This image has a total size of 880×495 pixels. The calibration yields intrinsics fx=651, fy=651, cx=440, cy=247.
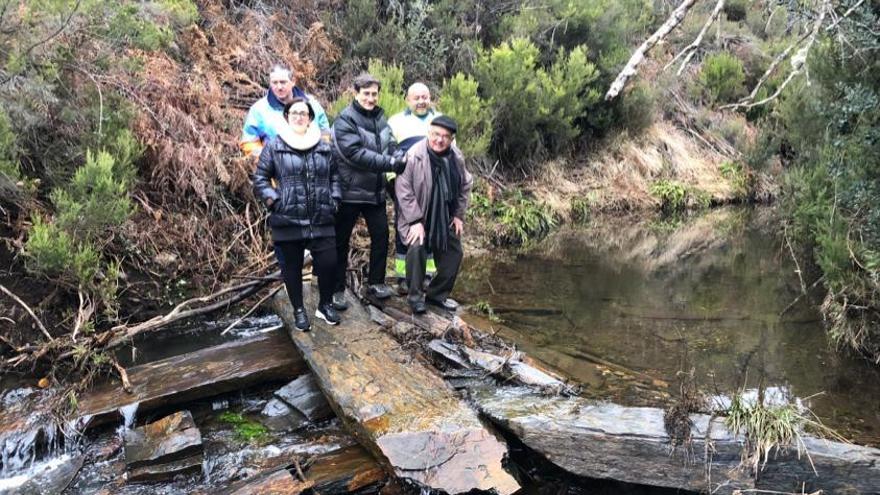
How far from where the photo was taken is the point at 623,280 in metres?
9.17

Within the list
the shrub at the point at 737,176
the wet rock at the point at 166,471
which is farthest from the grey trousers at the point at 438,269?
the shrub at the point at 737,176

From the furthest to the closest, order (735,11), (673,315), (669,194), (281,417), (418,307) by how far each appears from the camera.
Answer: (735,11) < (669,194) < (673,315) < (418,307) < (281,417)

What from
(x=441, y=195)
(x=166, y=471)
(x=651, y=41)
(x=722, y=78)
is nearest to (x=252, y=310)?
(x=441, y=195)

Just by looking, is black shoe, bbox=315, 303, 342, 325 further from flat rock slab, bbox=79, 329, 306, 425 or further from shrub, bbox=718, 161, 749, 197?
shrub, bbox=718, 161, 749, 197

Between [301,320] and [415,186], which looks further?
[415,186]

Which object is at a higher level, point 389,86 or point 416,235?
point 389,86

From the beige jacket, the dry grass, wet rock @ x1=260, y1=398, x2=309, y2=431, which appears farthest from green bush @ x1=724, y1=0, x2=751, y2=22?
wet rock @ x1=260, y1=398, x2=309, y2=431

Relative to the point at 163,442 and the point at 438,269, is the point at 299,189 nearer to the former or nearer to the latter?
the point at 438,269

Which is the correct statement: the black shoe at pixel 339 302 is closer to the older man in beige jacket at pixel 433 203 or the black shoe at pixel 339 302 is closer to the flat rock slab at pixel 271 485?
the older man in beige jacket at pixel 433 203

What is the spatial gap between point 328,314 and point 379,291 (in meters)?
0.78

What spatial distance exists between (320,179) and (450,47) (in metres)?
8.41

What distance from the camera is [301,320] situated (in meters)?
5.62

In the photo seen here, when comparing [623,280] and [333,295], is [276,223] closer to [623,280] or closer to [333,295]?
[333,295]

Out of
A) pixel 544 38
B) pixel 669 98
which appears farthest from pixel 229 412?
pixel 669 98
